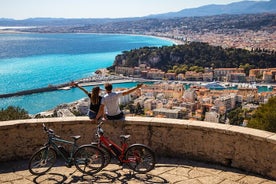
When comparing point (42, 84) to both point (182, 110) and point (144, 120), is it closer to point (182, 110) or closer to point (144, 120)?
point (182, 110)

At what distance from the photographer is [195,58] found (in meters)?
78.2

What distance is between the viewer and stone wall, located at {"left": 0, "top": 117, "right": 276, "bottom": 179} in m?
3.46

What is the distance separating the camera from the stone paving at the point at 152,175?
329 centimetres

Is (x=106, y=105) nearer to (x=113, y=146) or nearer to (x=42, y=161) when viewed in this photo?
(x=113, y=146)

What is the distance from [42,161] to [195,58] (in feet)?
251

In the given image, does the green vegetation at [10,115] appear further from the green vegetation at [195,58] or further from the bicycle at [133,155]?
the green vegetation at [195,58]

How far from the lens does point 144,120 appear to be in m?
3.88

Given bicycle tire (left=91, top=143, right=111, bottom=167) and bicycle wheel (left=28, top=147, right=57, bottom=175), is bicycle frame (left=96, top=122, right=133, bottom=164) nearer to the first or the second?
bicycle tire (left=91, top=143, right=111, bottom=167)

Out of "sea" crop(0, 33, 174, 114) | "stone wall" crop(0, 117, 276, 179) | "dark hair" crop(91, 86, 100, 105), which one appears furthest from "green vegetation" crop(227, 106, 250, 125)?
"dark hair" crop(91, 86, 100, 105)

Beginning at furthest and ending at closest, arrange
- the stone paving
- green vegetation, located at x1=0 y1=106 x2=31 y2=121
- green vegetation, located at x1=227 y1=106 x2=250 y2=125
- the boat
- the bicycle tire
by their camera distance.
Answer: the boat < green vegetation, located at x1=227 y1=106 x2=250 y2=125 < green vegetation, located at x1=0 y1=106 x2=31 y2=121 < the bicycle tire < the stone paving

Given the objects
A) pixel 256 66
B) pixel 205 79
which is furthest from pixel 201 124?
pixel 256 66

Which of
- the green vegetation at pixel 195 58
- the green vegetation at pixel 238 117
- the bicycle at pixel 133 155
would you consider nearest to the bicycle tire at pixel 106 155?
the bicycle at pixel 133 155

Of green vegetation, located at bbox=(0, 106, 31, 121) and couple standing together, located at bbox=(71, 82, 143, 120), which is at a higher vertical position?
couple standing together, located at bbox=(71, 82, 143, 120)

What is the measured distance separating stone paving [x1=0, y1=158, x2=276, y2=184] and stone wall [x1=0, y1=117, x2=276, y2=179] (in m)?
0.12
